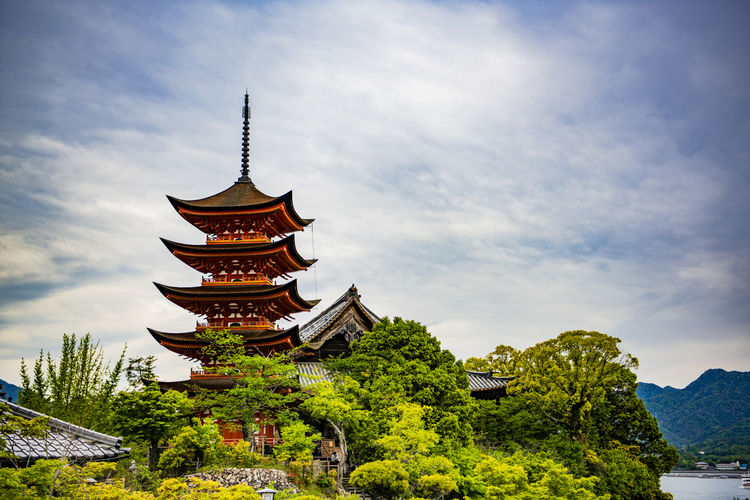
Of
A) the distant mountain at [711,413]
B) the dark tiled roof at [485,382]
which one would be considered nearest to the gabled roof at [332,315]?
Answer: the dark tiled roof at [485,382]

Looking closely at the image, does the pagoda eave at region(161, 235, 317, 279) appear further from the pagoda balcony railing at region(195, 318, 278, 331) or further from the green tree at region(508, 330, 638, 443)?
the green tree at region(508, 330, 638, 443)

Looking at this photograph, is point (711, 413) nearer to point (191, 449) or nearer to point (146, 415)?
point (191, 449)

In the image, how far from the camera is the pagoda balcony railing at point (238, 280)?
3216 cm

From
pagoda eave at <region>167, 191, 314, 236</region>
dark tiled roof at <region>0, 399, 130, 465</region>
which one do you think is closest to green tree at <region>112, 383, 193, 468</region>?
dark tiled roof at <region>0, 399, 130, 465</region>

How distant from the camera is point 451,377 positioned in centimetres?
2825

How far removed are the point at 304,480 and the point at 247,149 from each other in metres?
21.8

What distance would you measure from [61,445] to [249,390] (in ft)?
43.2

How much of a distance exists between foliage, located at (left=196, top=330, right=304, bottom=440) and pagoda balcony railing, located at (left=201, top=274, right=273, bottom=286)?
4.27 meters

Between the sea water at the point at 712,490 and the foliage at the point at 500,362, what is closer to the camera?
the foliage at the point at 500,362

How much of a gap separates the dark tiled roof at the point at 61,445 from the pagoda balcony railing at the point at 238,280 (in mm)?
18586

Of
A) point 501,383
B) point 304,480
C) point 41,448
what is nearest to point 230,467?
point 304,480

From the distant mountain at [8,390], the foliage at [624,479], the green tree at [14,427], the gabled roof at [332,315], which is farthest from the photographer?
the gabled roof at [332,315]

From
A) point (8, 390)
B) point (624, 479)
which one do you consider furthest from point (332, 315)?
point (8, 390)

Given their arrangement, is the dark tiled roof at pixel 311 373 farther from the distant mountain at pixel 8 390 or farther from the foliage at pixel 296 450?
the distant mountain at pixel 8 390
